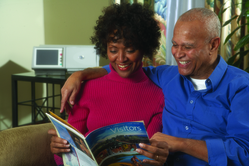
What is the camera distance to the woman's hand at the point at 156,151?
762 millimetres

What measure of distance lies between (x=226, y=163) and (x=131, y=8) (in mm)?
760

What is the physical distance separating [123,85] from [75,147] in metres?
0.39

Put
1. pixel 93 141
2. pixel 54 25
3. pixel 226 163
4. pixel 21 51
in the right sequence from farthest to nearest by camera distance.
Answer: pixel 54 25 → pixel 21 51 → pixel 226 163 → pixel 93 141

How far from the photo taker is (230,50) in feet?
9.65

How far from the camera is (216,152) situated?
835 millimetres

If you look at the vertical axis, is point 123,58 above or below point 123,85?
above

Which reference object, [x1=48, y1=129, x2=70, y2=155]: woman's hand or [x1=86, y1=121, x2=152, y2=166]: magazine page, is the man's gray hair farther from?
[x1=48, y1=129, x2=70, y2=155]: woman's hand

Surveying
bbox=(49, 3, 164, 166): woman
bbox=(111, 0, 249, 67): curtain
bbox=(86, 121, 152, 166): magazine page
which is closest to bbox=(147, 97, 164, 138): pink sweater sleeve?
bbox=(49, 3, 164, 166): woman

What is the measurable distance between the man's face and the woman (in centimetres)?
19

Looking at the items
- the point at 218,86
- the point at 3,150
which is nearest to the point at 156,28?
the point at 218,86

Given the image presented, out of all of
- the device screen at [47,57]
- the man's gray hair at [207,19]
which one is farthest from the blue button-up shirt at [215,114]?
the device screen at [47,57]

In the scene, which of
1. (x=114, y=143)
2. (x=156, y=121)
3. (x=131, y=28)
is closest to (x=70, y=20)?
(x=131, y=28)

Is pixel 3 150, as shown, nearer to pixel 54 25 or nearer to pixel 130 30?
pixel 130 30

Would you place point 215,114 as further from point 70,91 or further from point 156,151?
point 70,91
